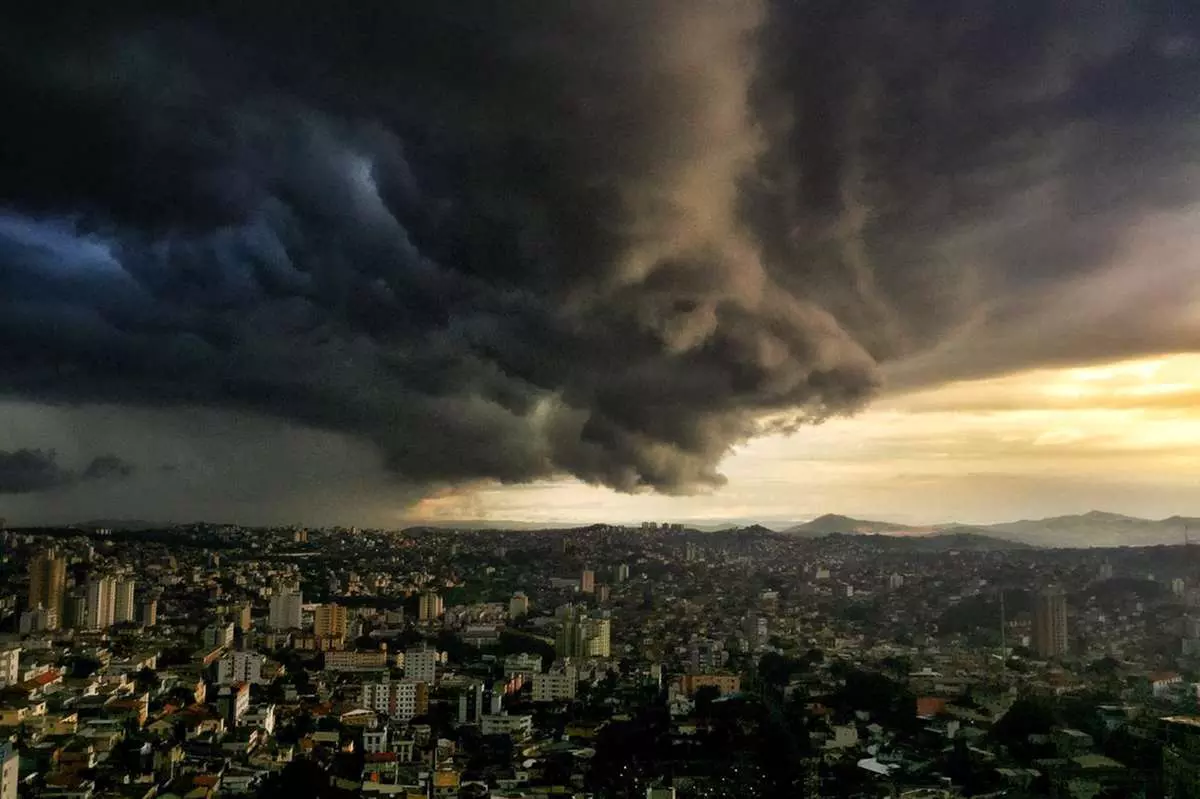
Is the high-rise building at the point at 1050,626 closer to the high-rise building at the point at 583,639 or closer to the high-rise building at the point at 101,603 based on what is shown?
the high-rise building at the point at 583,639

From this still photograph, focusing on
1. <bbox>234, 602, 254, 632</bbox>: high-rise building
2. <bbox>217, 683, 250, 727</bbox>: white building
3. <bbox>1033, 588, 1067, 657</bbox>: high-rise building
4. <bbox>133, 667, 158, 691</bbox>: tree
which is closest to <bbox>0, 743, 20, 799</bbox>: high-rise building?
<bbox>217, 683, 250, 727</bbox>: white building

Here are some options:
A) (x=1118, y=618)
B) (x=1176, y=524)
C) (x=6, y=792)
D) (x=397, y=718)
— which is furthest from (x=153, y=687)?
(x=1176, y=524)

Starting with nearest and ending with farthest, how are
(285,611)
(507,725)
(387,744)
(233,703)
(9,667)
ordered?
(387,744), (507,725), (233,703), (9,667), (285,611)

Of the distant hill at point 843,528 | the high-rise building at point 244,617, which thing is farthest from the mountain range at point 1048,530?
the high-rise building at point 244,617

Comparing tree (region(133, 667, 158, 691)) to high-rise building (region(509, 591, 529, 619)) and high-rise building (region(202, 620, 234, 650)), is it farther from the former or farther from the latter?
high-rise building (region(509, 591, 529, 619))

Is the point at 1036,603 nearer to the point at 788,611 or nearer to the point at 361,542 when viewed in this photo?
the point at 788,611

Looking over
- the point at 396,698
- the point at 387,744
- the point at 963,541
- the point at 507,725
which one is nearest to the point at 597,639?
the point at 396,698

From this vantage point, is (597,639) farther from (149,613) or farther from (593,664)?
(149,613)
